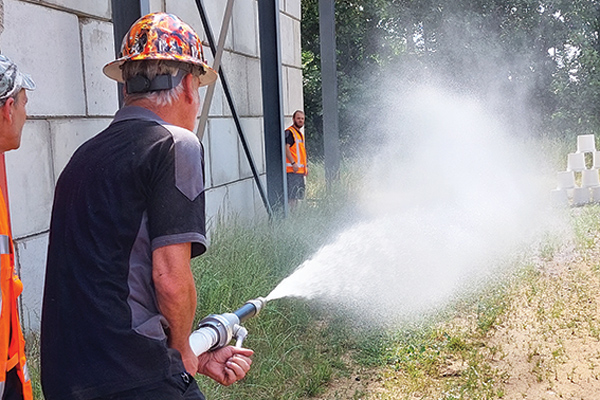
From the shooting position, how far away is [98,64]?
4.50m

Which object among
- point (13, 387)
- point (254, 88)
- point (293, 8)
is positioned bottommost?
point (13, 387)

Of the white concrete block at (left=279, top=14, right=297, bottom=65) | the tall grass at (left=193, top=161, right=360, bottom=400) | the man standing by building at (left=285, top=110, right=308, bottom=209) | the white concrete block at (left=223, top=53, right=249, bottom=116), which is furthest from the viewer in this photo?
the man standing by building at (left=285, top=110, right=308, bottom=209)

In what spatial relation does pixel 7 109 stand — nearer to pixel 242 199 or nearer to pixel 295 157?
pixel 242 199

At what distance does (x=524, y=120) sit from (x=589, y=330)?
A: 1781 cm

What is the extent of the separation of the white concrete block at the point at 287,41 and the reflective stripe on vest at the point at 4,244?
760cm

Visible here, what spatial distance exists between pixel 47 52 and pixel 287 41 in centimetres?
594

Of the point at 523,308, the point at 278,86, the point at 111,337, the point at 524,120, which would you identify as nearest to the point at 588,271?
the point at 523,308

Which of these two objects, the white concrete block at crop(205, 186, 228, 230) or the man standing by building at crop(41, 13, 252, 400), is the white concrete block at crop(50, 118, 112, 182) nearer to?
the white concrete block at crop(205, 186, 228, 230)

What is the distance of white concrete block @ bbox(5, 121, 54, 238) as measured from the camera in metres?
3.60

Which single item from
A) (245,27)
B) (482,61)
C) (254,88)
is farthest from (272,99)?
(482,61)

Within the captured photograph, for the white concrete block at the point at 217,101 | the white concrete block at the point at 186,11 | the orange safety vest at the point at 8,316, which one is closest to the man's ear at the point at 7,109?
the orange safety vest at the point at 8,316

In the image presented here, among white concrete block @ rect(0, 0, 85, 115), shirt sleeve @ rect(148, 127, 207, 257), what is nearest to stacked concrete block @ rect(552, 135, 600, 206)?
white concrete block @ rect(0, 0, 85, 115)

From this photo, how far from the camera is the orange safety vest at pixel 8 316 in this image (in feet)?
6.07

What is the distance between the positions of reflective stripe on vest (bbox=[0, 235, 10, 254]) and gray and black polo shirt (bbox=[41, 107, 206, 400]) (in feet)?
0.74
